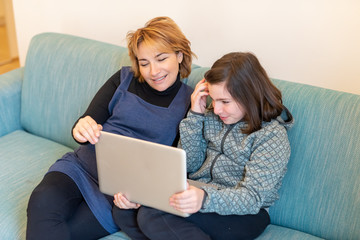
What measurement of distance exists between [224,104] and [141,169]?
1.12 feet

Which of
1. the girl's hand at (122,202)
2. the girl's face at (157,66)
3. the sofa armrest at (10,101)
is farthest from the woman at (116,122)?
the sofa armrest at (10,101)

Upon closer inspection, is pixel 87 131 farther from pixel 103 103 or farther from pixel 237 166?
pixel 237 166

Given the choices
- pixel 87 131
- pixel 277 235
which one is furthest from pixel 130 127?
pixel 277 235

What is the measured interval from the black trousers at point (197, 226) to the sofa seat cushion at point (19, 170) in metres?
0.48

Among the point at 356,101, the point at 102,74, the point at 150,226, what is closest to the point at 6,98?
the point at 102,74

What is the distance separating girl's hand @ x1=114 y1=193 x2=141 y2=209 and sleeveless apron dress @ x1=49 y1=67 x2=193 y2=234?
13 centimetres

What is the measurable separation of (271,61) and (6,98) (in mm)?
1242

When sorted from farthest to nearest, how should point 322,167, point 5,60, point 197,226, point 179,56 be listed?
point 5,60 → point 179,56 → point 322,167 → point 197,226

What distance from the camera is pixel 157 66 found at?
1.64 metres

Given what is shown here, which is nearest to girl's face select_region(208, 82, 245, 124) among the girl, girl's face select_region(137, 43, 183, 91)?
the girl

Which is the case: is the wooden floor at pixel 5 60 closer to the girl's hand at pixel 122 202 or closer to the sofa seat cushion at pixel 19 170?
the sofa seat cushion at pixel 19 170

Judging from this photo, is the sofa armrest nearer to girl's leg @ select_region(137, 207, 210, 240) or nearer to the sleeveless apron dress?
the sleeveless apron dress

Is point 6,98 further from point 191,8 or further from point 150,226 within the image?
point 150,226

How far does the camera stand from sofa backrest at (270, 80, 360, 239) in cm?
150
